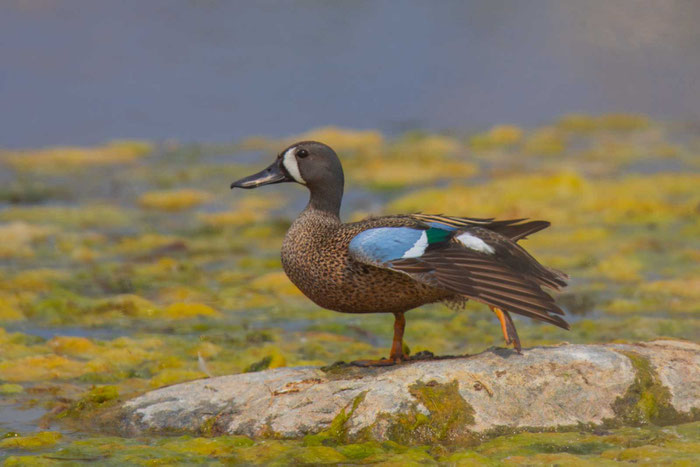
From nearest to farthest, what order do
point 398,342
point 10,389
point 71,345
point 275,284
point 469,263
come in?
point 469,263 → point 398,342 → point 10,389 → point 71,345 → point 275,284

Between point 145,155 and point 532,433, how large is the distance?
11.6 metres

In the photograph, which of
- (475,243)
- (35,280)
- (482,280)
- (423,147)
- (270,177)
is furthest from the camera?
(423,147)

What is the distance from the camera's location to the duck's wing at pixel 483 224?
6133 mm

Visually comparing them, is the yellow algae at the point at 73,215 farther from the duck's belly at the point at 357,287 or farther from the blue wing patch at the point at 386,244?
the blue wing patch at the point at 386,244

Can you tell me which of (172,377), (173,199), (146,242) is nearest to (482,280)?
(172,377)

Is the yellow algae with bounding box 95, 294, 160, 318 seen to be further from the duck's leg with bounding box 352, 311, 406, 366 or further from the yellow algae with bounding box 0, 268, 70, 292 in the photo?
the duck's leg with bounding box 352, 311, 406, 366

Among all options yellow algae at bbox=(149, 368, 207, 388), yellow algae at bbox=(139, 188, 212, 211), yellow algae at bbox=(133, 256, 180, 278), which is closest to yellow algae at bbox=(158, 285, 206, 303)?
yellow algae at bbox=(133, 256, 180, 278)

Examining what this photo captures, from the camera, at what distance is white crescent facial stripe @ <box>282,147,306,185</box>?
6.59 metres

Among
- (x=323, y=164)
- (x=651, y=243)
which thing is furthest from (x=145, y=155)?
(x=323, y=164)

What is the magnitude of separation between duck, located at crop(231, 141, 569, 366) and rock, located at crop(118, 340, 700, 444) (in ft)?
0.80

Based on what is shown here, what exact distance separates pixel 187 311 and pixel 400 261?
12.6ft

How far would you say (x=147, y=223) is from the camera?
486 inches

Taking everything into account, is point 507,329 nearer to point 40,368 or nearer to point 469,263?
point 469,263

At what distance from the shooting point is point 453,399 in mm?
5797
